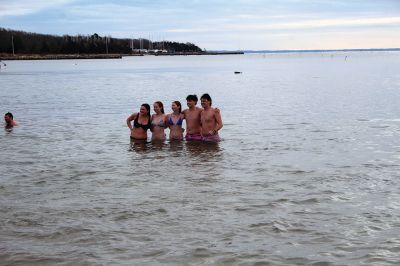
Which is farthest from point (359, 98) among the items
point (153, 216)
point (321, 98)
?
point (153, 216)

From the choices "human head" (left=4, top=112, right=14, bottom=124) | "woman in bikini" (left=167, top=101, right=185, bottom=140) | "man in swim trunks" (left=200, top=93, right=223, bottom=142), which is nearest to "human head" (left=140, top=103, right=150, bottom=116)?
"woman in bikini" (left=167, top=101, right=185, bottom=140)

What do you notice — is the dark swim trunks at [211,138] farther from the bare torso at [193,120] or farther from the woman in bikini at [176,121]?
the woman in bikini at [176,121]

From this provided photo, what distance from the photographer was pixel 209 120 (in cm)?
1473

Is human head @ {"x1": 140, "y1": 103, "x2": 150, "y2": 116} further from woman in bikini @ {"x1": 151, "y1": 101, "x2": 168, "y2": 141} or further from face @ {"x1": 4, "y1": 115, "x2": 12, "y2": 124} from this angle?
face @ {"x1": 4, "y1": 115, "x2": 12, "y2": 124}

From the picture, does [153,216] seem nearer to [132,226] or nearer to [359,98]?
[132,226]

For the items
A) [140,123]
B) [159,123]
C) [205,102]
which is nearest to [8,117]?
[140,123]

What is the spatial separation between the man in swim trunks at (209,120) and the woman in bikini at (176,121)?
0.59m

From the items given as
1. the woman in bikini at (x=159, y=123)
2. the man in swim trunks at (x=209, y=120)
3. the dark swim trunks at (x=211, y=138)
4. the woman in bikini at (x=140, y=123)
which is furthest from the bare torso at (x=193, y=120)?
the woman in bikini at (x=140, y=123)

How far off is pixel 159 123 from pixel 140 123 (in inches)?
26.6

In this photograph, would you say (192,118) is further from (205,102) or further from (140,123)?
(140,123)

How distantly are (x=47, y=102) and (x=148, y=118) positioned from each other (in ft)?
60.8

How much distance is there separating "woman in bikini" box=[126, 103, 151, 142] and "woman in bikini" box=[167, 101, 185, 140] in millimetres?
656

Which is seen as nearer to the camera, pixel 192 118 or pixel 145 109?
pixel 192 118

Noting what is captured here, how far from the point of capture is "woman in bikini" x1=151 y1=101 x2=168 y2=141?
1489 centimetres
